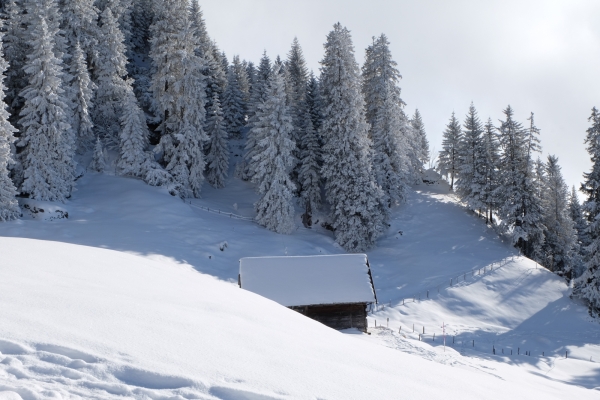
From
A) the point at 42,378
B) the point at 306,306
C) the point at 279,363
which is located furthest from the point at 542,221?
the point at 42,378

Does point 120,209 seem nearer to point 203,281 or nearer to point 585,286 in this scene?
point 203,281

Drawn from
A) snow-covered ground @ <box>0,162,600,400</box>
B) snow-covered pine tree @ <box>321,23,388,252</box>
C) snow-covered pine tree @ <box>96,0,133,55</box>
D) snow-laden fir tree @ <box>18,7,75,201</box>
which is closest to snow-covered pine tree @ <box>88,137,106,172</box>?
snow-laden fir tree @ <box>18,7,75,201</box>

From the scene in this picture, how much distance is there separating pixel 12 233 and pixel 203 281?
19.9 meters

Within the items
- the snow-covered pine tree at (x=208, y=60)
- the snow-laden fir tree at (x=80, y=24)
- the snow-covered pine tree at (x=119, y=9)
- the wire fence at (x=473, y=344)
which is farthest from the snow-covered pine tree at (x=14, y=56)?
the wire fence at (x=473, y=344)

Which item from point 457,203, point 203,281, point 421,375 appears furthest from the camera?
point 457,203

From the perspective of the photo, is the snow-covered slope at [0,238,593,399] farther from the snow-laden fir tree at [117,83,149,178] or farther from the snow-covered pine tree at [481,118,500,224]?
the snow-covered pine tree at [481,118,500,224]

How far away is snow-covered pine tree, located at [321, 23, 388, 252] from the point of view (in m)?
38.5

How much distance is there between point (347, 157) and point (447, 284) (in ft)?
46.1

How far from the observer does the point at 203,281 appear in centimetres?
1212

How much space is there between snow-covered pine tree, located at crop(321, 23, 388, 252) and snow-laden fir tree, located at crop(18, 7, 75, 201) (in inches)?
A: 873

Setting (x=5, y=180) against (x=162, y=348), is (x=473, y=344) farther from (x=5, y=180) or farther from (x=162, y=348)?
(x=5, y=180)

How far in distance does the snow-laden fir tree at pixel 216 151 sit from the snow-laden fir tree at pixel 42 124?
52.8 feet

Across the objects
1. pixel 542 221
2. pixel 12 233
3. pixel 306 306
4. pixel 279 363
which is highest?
pixel 542 221

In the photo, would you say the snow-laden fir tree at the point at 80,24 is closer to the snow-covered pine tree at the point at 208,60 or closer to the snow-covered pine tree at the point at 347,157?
the snow-covered pine tree at the point at 208,60
